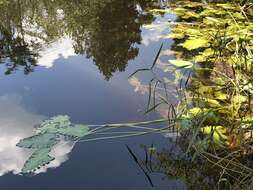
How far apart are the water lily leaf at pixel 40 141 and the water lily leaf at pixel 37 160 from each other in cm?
4

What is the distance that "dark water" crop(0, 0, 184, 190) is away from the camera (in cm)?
199

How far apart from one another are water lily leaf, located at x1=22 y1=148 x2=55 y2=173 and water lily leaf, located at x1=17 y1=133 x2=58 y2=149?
4 centimetres

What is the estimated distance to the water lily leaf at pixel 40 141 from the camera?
2.16 metres

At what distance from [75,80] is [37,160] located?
0.89 meters

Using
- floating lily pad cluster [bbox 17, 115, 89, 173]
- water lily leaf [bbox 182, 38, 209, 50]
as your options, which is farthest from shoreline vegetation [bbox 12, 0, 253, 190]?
water lily leaf [bbox 182, 38, 209, 50]

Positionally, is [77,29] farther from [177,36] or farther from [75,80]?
[75,80]

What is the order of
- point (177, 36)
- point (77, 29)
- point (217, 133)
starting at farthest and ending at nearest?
point (77, 29)
point (177, 36)
point (217, 133)

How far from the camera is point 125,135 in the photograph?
2.26 meters

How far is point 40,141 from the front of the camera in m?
2.19

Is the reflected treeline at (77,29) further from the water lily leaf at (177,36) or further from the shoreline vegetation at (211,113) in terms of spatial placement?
the shoreline vegetation at (211,113)

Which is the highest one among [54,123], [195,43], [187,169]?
[195,43]

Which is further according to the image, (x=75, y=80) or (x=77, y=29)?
(x=77, y=29)

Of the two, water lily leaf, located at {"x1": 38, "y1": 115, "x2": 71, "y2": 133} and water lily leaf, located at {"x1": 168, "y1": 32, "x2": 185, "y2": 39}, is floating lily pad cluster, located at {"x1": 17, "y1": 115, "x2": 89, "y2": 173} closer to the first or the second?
water lily leaf, located at {"x1": 38, "y1": 115, "x2": 71, "y2": 133}

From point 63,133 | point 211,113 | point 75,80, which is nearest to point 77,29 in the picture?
point 75,80
